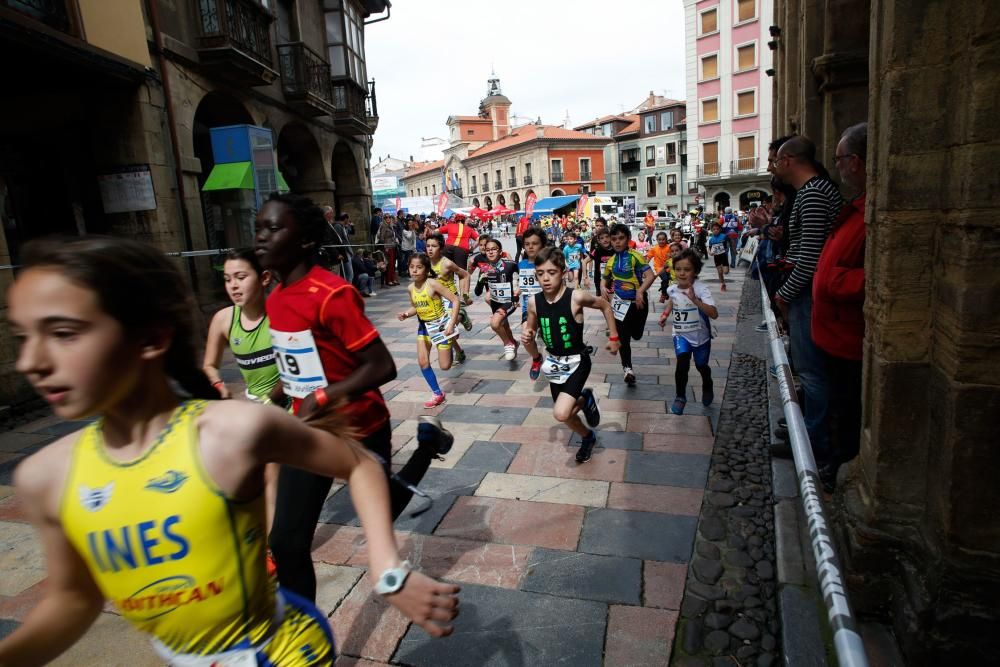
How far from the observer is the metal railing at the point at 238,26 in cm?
1035

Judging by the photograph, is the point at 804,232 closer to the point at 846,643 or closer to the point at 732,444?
the point at 732,444

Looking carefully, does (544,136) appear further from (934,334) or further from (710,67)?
(934,334)

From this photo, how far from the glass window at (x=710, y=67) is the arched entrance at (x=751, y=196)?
8.58 m

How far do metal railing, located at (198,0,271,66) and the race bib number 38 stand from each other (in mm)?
9818

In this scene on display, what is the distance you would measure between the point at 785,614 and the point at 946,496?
34.3 inches

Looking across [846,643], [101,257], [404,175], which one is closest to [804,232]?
[846,643]

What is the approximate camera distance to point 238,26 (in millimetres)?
11258

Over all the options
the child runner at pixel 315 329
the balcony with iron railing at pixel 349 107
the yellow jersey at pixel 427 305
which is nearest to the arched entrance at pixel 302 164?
the balcony with iron railing at pixel 349 107

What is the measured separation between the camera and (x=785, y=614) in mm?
2654

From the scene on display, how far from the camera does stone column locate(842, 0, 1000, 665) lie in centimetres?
198

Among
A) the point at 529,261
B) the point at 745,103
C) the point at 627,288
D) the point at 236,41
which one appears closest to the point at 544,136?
the point at 745,103

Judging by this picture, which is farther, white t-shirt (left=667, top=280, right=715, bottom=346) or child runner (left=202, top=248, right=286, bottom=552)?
white t-shirt (left=667, top=280, right=715, bottom=346)

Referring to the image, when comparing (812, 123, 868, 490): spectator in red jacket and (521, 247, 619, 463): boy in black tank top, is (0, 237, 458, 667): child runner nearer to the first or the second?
(812, 123, 868, 490): spectator in red jacket

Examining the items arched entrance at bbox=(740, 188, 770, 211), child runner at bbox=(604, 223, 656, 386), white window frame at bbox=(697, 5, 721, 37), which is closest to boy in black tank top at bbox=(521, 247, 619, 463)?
child runner at bbox=(604, 223, 656, 386)
